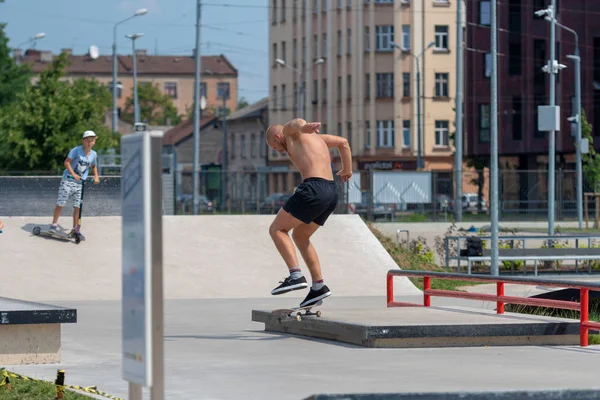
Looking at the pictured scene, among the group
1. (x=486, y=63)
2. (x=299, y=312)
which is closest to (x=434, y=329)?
(x=299, y=312)

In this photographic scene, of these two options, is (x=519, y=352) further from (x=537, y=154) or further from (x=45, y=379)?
(x=537, y=154)

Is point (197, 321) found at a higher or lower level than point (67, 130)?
lower

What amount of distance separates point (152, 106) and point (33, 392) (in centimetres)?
13638

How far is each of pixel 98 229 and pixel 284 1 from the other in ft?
245

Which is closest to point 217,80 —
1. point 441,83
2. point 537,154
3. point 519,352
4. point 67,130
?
point 441,83

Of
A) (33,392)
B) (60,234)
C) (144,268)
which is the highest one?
(144,268)

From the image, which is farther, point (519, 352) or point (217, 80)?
point (217, 80)

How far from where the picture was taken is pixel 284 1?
304 feet

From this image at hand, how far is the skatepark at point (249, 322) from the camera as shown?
8.12 m

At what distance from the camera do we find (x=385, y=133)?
81.3 metres

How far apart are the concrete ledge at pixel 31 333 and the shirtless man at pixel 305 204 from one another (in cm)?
210

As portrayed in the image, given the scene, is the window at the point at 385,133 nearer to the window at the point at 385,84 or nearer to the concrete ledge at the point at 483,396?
the window at the point at 385,84

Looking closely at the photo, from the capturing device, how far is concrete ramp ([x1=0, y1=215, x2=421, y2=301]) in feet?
57.4

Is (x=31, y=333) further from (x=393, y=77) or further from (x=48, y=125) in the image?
(x=393, y=77)
